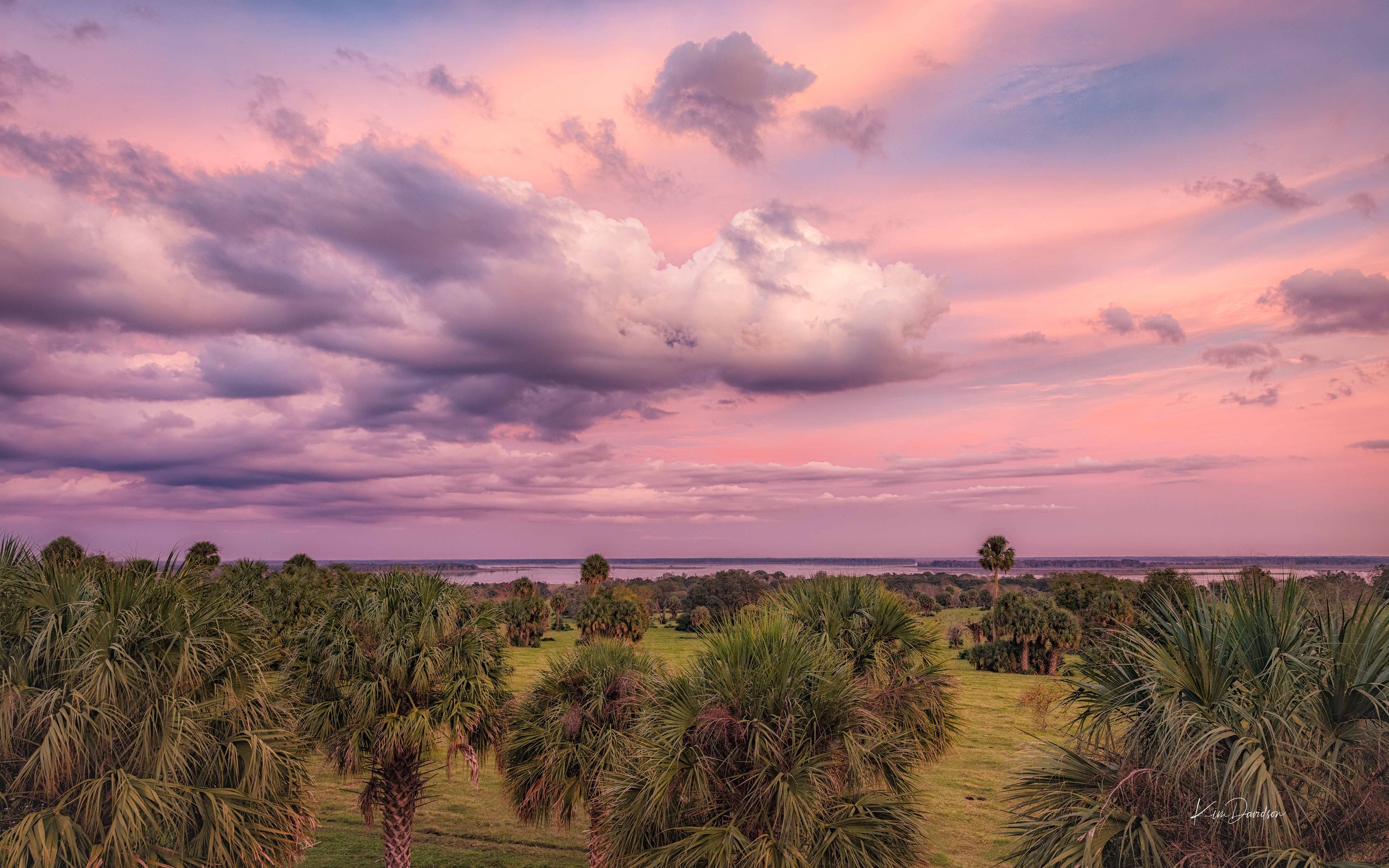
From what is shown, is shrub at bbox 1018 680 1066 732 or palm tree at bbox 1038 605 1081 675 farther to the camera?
palm tree at bbox 1038 605 1081 675

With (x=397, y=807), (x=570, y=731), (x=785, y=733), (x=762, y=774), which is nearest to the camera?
(x=762, y=774)

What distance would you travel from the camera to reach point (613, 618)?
265 feet

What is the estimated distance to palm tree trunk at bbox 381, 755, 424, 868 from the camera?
2073cm

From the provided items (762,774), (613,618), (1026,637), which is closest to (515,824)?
(762,774)

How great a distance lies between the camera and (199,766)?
41.0 ft

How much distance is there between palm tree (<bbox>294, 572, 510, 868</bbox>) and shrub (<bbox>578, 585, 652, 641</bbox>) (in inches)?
2292

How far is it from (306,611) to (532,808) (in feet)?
129

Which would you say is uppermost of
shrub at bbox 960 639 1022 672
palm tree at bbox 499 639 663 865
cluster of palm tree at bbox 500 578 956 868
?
cluster of palm tree at bbox 500 578 956 868

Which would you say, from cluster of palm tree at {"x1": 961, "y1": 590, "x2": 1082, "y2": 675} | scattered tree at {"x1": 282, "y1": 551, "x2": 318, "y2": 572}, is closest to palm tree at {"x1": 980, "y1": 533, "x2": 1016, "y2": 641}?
cluster of palm tree at {"x1": 961, "y1": 590, "x2": 1082, "y2": 675}

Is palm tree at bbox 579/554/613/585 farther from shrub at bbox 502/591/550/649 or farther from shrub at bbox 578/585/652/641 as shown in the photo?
shrub at bbox 578/585/652/641

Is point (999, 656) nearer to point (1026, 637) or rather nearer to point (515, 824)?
point (1026, 637)

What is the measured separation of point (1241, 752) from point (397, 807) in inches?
804

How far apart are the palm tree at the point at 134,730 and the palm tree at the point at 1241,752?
12272 millimetres

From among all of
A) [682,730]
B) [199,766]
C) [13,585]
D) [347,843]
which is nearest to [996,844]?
[682,730]
